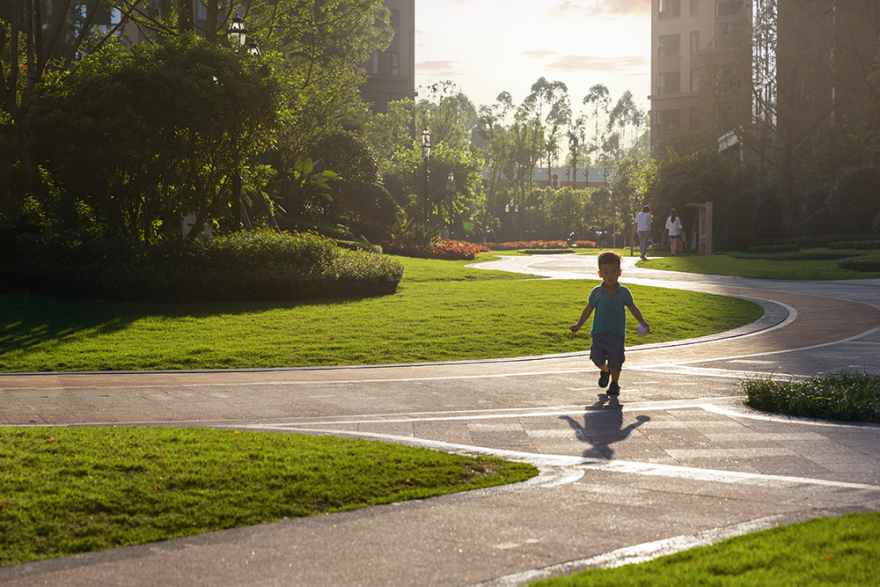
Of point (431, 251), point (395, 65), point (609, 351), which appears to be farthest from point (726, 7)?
point (609, 351)

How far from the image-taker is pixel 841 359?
9.31m

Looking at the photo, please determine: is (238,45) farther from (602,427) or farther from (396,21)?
(396,21)

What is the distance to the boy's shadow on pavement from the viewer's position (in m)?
5.54

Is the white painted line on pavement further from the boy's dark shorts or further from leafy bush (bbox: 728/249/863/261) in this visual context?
leafy bush (bbox: 728/249/863/261)

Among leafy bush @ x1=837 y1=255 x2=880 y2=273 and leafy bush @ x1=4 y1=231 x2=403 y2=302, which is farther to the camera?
leafy bush @ x1=837 y1=255 x2=880 y2=273

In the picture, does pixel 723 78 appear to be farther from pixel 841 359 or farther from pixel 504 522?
pixel 504 522

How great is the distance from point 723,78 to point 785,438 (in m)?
38.6

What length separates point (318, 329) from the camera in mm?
12344

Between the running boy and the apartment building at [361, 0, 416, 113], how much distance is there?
7113 centimetres

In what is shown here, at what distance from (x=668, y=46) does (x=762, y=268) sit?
56.8 metres

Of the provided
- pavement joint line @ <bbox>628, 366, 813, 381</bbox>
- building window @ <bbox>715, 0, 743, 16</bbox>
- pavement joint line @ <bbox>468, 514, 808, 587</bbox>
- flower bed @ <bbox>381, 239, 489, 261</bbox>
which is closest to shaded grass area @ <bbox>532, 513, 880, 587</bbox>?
pavement joint line @ <bbox>468, 514, 808, 587</bbox>

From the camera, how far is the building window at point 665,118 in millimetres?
72000

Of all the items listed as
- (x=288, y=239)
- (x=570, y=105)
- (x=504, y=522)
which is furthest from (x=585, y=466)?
(x=570, y=105)

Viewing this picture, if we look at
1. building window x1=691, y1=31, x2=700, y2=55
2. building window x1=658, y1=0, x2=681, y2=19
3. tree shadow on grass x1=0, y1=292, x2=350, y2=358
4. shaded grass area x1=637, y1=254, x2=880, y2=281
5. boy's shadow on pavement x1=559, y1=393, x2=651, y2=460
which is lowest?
boy's shadow on pavement x1=559, y1=393, x2=651, y2=460
